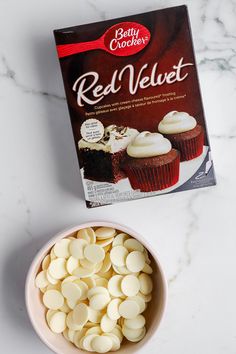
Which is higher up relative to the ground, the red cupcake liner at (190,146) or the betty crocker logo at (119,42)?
the betty crocker logo at (119,42)

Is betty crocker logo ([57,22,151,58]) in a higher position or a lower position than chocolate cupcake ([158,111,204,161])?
higher

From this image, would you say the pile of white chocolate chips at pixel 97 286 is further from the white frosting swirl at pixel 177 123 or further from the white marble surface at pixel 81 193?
the white frosting swirl at pixel 177 123

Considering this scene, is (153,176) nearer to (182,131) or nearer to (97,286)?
(182,131)

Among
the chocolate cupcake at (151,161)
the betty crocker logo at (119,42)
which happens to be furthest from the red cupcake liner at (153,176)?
the betty crocker logo at (119,42)

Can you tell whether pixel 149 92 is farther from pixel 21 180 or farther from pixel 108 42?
pixel 21 180

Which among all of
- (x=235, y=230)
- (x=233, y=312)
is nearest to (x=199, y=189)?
(x=235, y=230)

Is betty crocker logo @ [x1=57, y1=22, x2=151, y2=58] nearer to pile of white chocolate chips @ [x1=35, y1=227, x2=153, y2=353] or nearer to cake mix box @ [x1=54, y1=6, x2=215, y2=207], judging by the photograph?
cake mix box @ [x1=54, y1=6, x2=215, y2=207]

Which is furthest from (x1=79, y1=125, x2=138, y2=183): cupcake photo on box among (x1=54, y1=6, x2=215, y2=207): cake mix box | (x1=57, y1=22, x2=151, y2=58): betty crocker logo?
(x1=57, y1=22, x2=151, y2=58): betty crocker logo

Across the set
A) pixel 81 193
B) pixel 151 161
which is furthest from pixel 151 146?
pixel 81 193
